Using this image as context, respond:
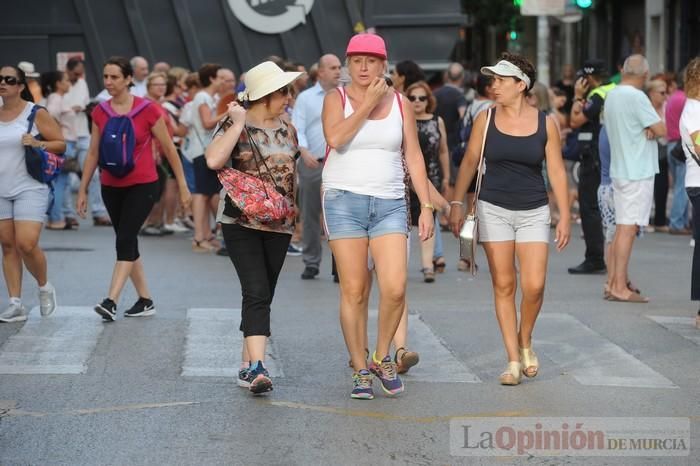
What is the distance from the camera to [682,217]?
56.7 ft

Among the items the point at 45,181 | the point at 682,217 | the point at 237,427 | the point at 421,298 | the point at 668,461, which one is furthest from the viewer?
the point at 682,217

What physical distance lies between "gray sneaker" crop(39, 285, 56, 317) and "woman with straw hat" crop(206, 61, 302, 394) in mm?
2861

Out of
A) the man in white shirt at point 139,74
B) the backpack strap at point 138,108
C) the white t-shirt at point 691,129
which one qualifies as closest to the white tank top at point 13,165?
the backpack strap at point 138,108

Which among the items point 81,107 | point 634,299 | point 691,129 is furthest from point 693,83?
point 81,107

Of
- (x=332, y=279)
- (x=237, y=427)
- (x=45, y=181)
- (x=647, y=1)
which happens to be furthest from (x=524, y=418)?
(x=647, y=1)

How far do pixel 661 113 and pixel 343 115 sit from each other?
11280mm

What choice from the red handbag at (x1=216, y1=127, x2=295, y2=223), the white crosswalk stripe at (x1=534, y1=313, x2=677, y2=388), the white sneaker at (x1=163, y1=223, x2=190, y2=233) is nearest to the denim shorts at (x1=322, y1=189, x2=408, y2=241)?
the red handbag at (x1=216, y1=127, x2=295, y2=223)

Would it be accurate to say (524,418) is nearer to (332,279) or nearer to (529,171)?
(529,171)

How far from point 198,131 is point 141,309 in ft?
17.3

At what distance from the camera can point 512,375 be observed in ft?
26.7

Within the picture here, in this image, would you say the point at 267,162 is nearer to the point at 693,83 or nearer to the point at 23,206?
the point at 23,206

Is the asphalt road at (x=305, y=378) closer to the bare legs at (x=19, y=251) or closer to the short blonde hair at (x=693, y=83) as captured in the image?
the bare legs at (x=19, y=251)

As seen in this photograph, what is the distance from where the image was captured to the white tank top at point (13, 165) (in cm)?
1025

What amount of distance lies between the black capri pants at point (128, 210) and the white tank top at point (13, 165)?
0.51 metres
